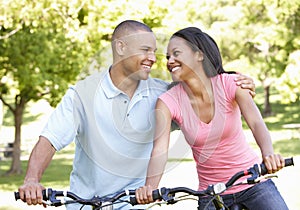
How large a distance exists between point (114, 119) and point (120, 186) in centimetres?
38

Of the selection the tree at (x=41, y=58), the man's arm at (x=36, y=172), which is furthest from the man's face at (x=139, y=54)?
the tree at (x=41, y=58)

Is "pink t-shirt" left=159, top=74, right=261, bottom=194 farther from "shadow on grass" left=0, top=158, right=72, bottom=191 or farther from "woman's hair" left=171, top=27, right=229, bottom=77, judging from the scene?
"shadow on grass" left=0, top=158, right=72, bottom=191

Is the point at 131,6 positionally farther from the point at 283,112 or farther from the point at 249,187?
the point at 283,112

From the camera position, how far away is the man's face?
417cm

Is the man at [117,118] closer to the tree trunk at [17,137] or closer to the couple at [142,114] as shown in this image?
the couple at [142,114]

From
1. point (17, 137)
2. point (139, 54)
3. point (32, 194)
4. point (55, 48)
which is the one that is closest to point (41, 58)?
point (55, 48)

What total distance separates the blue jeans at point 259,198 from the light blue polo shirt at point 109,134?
1.53 ft

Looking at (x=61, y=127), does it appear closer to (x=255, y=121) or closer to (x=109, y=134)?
(x=109, y=134)

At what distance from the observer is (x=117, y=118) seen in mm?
4301

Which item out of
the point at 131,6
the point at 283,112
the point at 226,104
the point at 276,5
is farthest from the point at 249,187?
the point at 283,112

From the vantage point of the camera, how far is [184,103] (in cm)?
424

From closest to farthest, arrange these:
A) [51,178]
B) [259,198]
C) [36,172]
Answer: [36,172], [259,198], [51,178]

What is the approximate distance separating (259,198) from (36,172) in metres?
1.24

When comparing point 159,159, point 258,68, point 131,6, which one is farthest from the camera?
point 258,68
